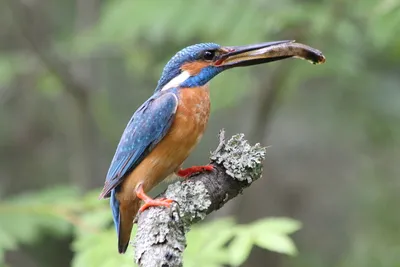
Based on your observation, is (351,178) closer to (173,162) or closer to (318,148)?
(318,148)

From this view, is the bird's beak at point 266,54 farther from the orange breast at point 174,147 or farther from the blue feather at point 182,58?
the orange breast at point 174,147

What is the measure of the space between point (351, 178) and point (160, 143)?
5408mm

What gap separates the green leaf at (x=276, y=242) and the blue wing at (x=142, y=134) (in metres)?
0.77

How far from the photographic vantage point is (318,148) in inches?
285

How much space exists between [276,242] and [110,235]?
767 millimetres

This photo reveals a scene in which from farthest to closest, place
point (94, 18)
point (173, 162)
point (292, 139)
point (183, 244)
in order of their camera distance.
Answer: point (292, 139), point (94, 18), point (173, 162), point (183, 244)

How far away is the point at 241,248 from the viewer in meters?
2.85

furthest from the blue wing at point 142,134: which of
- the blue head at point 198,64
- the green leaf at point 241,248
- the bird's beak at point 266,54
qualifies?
the green leaf at point 241,248

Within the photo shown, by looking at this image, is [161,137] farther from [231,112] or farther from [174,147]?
[231,112]

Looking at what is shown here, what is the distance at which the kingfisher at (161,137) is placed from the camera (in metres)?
2.34

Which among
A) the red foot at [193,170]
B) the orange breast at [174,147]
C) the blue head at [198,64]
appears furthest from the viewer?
the blue head at [198,64]

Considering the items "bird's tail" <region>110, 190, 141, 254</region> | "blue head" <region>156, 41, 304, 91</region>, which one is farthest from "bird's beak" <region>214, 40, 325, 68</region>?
"bird's tail" <region>110, 190, 141, 254</region>

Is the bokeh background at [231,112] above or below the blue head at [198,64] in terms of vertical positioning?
above

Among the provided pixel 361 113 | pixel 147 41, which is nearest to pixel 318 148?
pixel 361 113
